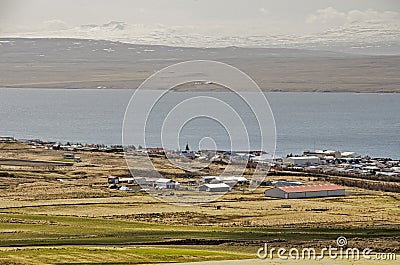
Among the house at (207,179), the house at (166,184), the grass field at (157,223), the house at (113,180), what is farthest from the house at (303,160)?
the house at (113,180)

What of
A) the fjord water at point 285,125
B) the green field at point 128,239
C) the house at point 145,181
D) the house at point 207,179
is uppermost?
the fjord water at point 285,125

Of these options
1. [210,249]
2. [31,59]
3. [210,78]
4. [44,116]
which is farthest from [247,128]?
[31,59]

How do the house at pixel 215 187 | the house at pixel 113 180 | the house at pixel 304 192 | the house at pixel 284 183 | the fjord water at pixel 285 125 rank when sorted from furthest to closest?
the fjord water at pixel 285 125 < the house at pixel 113 180 < the house at pixel 284 183 < the house at pixel 215 187 < the house at pixel 304 192

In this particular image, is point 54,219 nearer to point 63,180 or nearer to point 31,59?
point 63,180

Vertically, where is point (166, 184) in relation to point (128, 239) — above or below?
above

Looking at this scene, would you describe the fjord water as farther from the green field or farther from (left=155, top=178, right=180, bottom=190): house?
the green field

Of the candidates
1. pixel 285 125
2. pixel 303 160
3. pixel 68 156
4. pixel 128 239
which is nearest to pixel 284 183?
pixel 303 160

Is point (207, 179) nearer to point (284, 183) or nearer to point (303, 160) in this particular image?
point (284, 183)

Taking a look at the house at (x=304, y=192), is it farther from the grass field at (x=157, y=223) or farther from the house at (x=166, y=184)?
the house at (x=166, y=184)

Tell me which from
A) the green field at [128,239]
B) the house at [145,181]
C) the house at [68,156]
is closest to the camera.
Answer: the green field at [128,239]
